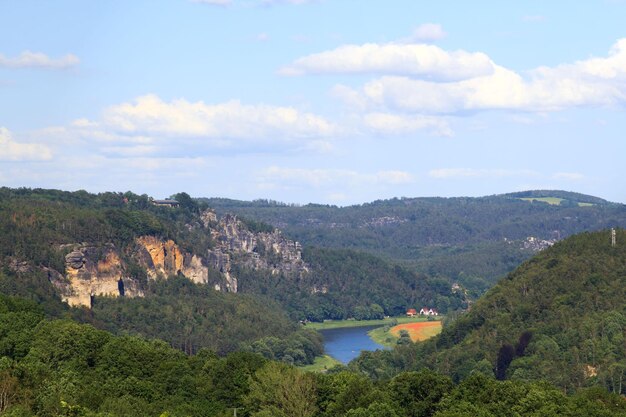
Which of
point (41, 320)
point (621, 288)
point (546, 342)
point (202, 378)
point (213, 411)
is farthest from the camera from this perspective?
point (621, 288)

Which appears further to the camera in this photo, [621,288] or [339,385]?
[621,288]

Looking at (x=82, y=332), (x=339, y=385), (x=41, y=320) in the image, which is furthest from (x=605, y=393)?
(x=41, y=320)

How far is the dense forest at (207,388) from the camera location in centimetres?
10012

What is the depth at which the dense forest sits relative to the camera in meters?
100

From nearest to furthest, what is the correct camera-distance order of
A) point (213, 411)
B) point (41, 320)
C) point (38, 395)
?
1. point (38, 395)
2. point (213, 411)
3. point (41, 320)

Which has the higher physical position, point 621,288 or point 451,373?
point 621,288

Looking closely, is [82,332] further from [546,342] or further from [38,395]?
[546,342]

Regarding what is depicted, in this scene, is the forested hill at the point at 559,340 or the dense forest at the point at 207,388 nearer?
the dense forest at the point at 207,388

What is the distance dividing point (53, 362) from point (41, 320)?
21373 millimetres

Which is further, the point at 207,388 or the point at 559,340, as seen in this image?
the point at 559,340

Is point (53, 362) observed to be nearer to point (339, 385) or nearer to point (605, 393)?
point (339, 385)

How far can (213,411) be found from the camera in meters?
113

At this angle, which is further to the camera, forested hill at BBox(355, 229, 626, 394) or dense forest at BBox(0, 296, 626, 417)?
forested hill at BBox(355, 229, 626, 394)

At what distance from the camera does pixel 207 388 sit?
393 feet
